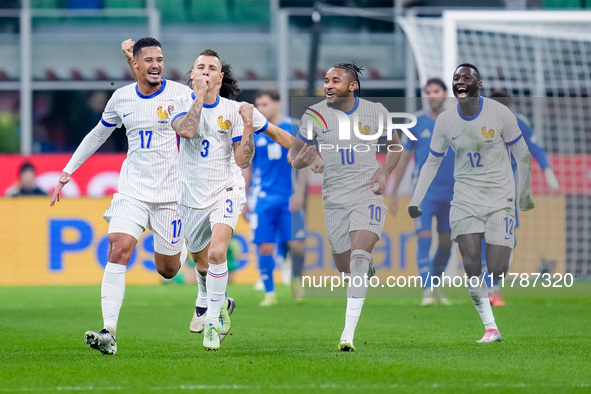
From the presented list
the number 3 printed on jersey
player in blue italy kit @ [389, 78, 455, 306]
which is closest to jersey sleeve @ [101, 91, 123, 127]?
the number 3 printed on jersey

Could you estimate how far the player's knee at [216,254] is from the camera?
8656 mm

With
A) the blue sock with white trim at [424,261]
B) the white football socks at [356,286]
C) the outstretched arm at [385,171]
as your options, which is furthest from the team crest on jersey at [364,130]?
the blue sock with white trim at [424,261]

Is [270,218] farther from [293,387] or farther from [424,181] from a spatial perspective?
[293,387]

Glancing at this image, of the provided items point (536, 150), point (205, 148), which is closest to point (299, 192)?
point (536, 150)

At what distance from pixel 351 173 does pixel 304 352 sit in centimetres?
136

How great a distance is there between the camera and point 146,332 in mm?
10422

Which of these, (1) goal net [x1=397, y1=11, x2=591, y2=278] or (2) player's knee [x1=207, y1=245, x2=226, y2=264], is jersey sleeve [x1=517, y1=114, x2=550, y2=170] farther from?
(1) goal net [x1=397, y1=11, x2=591, y2=278]

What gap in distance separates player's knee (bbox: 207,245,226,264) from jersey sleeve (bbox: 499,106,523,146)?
2368 millimetres

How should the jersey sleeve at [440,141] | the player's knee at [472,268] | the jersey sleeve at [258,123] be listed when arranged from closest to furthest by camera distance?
the jersey sleeve at [258,123] < the player's knee at [472,268] < the jersey sleeve at [440,141]

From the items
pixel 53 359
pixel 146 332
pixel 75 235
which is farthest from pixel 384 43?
pixel 53 359

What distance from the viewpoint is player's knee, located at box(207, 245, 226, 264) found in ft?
28.4

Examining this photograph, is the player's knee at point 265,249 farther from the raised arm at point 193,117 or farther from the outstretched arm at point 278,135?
the raised arm at point 193,117

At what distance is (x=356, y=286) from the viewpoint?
863cm

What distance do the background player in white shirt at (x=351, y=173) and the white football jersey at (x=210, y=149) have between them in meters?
0.50
